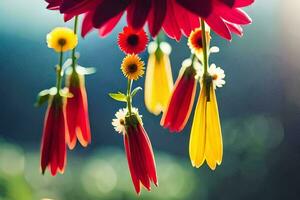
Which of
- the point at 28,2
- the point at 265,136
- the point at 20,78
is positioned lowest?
the point at 265,136

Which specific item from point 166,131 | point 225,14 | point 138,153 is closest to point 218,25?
point 225,14

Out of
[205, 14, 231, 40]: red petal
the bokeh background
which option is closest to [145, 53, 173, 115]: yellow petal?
[205, 14, 231, 40]: red petal

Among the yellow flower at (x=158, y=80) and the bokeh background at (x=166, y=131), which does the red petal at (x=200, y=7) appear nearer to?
the yellow flower at (x=158, y=80)

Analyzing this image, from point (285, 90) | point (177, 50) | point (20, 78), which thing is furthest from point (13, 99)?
point (285, 90)

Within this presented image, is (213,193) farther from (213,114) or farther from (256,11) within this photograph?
(213,114)

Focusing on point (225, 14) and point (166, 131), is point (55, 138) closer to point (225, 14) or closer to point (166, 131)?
point (225, 14)

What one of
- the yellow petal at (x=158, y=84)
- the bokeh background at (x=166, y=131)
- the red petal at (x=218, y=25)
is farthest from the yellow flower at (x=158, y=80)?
the bokeh background at (x=166, y=131)

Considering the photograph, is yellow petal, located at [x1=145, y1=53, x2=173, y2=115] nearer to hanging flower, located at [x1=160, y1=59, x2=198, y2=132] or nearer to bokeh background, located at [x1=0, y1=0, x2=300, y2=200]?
hanging flower, located at [x1=160, y1=59, x2=198, y2=132]
